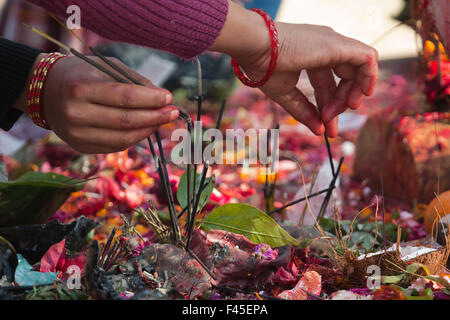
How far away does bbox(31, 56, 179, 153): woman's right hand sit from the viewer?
2.04 ft

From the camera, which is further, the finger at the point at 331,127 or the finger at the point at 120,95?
the finger at the point at 331,127

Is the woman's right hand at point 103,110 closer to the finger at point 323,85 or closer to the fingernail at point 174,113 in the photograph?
the fingernail at point 174,113

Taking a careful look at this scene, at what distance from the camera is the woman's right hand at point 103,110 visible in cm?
62

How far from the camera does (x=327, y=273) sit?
2.36 feet

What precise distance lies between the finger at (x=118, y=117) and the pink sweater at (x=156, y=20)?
0.12m

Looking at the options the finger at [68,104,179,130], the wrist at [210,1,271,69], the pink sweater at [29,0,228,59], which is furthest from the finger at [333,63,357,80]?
the finger at [68,104,179,130]

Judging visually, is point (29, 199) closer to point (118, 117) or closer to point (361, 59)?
point (118, 117)

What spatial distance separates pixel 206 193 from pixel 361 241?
0.33m

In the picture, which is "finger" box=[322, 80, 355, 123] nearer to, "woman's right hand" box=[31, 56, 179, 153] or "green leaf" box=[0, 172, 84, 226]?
"woman's right hand" box=[31, 56, 179, 153]

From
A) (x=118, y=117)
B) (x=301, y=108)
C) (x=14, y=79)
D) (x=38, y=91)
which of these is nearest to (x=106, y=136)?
(x=118, y=117)

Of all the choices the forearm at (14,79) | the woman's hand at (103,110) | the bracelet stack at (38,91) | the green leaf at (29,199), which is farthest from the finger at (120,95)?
the green leaf at (29,199)

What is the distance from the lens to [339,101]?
0.89 m
